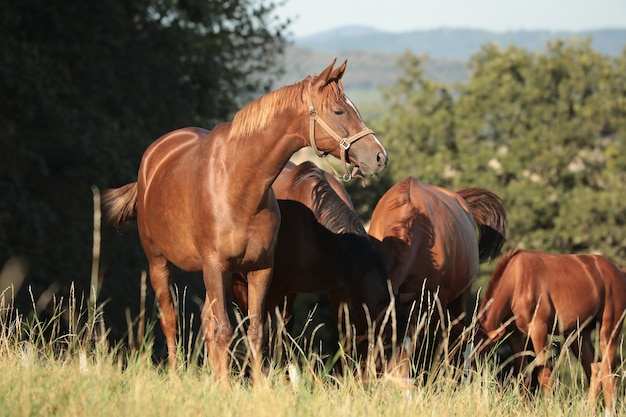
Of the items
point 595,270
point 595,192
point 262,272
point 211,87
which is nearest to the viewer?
point 262,272

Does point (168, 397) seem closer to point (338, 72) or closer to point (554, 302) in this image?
point (338, 72)

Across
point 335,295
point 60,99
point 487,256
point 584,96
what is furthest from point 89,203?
point 584,96

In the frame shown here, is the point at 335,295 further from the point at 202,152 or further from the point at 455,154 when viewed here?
the point at 455,154

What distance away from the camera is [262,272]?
5.83 m

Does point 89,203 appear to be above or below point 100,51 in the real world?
below

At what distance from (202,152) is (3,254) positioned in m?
9.48

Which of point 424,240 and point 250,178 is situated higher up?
point 250,178

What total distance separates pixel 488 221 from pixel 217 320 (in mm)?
4787

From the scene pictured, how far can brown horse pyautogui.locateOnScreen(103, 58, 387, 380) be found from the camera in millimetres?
5352

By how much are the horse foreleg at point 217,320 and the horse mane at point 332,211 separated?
1248 mm

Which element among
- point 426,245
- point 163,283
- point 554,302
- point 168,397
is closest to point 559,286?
point 554,302

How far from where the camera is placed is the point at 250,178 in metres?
5.64

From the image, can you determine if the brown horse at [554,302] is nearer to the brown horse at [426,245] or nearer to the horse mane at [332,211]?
the brown horse at [426,245]

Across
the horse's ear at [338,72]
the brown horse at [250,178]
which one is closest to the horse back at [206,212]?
the brown horse at [250,178]
